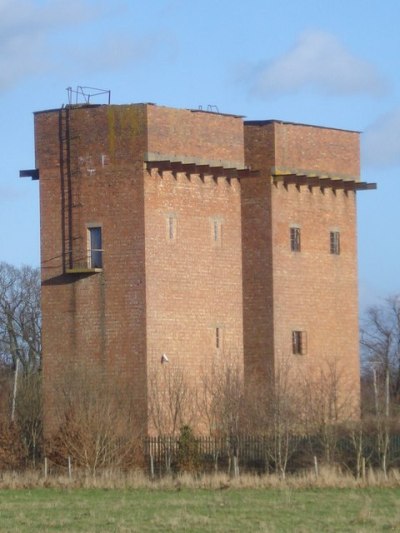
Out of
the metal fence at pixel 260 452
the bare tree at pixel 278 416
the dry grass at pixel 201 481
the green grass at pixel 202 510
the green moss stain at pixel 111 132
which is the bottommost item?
the green grass at pixel 202 510

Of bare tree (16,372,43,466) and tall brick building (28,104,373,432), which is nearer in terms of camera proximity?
tall brick building (28,104,373,432)

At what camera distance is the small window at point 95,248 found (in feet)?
202

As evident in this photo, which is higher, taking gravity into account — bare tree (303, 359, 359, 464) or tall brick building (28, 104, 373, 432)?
tall brick building (28, 104, 373, 432)

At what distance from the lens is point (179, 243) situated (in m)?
62.5

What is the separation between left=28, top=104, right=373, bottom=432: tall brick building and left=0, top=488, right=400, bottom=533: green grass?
36.9ft

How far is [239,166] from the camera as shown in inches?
2574

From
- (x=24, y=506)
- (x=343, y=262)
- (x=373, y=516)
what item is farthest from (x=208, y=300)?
(x=373, y=516)

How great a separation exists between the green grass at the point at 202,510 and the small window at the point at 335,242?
21.2m

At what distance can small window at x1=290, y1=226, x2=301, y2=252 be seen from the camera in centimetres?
6719

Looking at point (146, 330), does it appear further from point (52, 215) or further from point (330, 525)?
point (330, 525)

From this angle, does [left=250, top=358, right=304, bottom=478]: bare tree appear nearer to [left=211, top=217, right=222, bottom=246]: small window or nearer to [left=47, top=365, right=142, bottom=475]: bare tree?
[left=47, top=365, right=142, bottom=475]: bare tree

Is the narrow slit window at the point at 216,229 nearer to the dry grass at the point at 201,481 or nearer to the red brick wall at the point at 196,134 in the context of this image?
the red brick wall at the point at 196,134

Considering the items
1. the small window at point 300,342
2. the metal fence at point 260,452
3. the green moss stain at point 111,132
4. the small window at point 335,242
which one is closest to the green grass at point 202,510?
the metal fence at point 260,452

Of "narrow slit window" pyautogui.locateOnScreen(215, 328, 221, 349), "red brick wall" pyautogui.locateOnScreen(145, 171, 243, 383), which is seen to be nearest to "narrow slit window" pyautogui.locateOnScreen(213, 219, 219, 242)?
"red brick wall" pyautogui.locateOnScreen(145, 171, 243, 383)
